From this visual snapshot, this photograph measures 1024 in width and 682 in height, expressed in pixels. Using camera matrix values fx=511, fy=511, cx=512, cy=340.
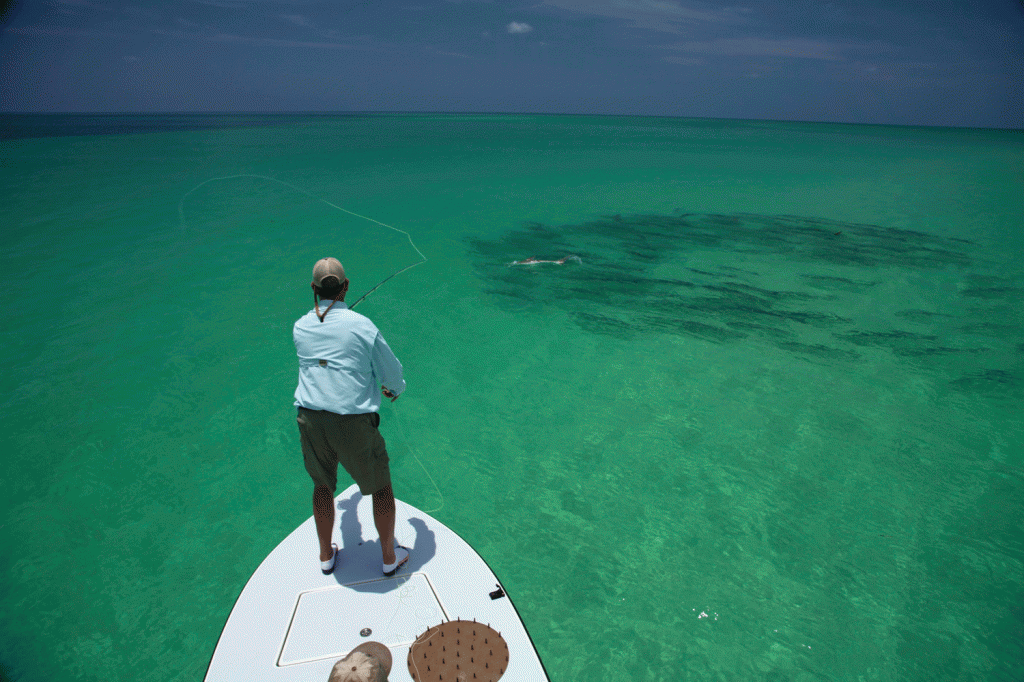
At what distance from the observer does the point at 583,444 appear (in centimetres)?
513

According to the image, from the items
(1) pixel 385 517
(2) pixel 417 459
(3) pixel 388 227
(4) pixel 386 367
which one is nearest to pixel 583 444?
(2) pixel 417 459

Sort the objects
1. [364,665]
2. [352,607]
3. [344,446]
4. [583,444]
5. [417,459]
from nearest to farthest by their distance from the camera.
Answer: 1. [364,665]
2. [344,446]
3. [352,607]
4. [417,459]
5. [583,444]

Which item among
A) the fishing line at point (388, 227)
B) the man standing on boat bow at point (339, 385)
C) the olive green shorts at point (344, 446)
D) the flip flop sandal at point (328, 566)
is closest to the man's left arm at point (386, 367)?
the man standing on boat bow at point (339, 385)

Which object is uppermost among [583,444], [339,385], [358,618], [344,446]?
[339,385]

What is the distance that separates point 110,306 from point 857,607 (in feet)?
35.6

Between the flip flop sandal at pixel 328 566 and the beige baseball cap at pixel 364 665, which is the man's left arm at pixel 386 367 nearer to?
the flip flop sandal at pixel 328 566

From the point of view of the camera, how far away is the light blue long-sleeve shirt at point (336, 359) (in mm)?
2475

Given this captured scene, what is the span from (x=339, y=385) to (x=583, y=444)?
125 inches

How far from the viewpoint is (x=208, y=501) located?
4.32m

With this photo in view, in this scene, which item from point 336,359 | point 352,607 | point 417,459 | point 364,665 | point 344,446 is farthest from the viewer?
point 417,459

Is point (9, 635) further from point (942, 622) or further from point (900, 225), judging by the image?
point (900, 225)

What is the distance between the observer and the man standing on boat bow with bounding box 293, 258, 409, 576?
8.15 feet

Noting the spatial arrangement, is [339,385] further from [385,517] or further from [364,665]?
[364,665]

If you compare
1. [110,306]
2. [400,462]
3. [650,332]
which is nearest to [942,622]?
[400,462]
